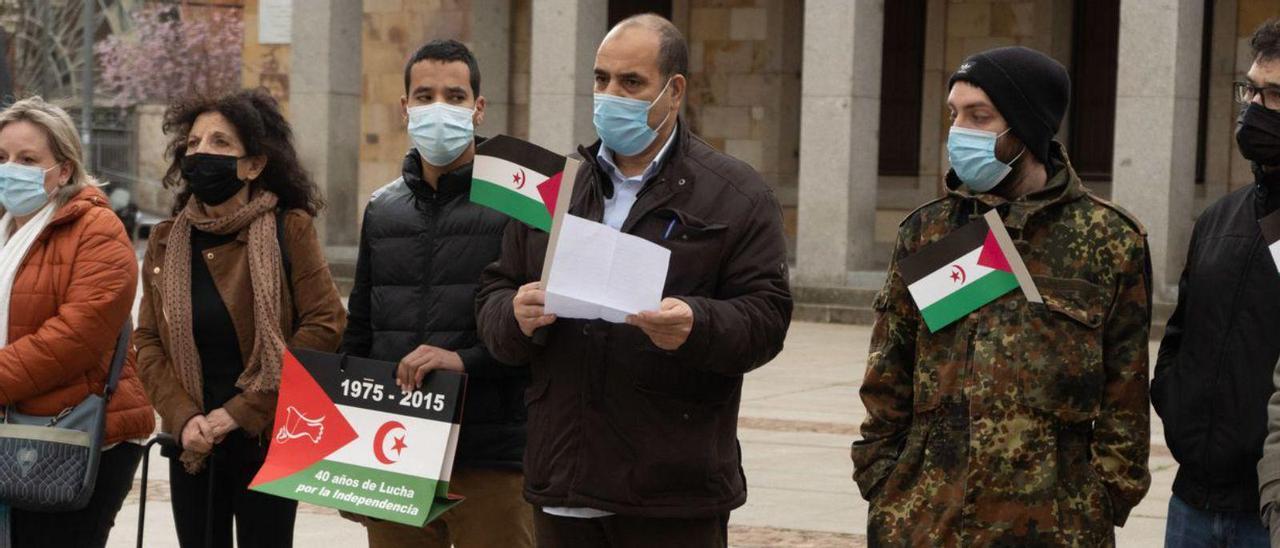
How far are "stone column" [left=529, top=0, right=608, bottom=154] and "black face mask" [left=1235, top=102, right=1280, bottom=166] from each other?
19.8 metres

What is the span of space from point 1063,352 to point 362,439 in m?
2.12

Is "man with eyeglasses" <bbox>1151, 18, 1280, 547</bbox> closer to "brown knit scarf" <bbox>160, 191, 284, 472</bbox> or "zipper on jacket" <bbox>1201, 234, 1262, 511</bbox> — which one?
"zipper on jacket" <bbox>1201, 234, 1262, 511</bbox>

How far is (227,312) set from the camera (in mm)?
6105

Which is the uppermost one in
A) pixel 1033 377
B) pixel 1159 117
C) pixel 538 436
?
pixel 1159 117

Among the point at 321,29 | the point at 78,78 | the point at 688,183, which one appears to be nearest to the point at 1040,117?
the point at 688,183

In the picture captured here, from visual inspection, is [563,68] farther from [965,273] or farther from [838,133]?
[965,273]

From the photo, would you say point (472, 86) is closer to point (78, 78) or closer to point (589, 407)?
point (589, 407)

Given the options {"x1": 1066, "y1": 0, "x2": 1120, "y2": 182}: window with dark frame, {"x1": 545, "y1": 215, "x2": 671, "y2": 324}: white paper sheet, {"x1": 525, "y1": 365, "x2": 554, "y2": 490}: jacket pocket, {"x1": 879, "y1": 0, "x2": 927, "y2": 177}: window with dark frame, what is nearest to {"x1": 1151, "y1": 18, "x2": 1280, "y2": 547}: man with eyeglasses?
{"x1": 545, "y1": 215, "x2": 671, "y2": 324}: white paper sheet

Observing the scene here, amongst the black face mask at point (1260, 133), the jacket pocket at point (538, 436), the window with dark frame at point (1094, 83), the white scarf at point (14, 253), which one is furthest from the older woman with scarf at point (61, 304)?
the window with dark frame at point (1094, 83)

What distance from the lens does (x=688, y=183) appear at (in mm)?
4965

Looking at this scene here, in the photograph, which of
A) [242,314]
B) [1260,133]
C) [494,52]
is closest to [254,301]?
[242,314]

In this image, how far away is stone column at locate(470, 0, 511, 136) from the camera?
2981 centimetres

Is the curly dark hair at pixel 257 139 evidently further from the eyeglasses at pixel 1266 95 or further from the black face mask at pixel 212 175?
the eyeglasses at pixel 1266 95

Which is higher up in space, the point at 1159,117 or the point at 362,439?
the point at 1159,117
